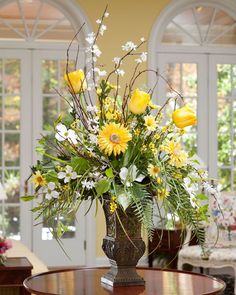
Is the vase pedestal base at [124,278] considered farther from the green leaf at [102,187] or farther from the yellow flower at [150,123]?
the yellow flower at [150,123]

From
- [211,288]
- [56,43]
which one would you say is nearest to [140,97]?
[211,288]

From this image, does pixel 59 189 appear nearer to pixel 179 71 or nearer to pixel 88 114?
pixel 88 114

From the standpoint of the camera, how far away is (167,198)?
2832 mm

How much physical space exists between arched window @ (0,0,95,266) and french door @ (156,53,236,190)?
1.18 metres

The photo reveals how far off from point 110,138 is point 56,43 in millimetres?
6278

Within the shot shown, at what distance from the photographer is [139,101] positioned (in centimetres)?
284

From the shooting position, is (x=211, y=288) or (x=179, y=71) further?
(x=179, y=71)

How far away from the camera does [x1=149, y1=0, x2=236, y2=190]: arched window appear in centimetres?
922

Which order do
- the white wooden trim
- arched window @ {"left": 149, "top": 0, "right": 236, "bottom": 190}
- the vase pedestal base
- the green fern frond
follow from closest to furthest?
the green fern frond → the vase pedestal base → the white wooden trim → arched window @ {"left": 149, "top": 0, "right": 236, "bottom": 190}

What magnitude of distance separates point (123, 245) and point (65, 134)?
0.46 m

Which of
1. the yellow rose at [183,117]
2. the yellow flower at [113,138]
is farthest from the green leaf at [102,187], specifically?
the yellow rose at [183,117]

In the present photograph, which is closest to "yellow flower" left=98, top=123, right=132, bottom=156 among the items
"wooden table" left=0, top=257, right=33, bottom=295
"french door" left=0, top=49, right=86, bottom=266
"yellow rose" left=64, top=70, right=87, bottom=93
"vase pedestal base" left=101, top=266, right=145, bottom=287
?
"yellow rose" left=64, top=70, right=87, bottom=93

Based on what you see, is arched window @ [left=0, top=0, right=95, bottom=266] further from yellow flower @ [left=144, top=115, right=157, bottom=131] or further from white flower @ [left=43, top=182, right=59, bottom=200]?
yellow flower @ [left=144, top=115, right=157, bottom=131]

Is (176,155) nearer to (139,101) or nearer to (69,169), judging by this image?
(139,101)
